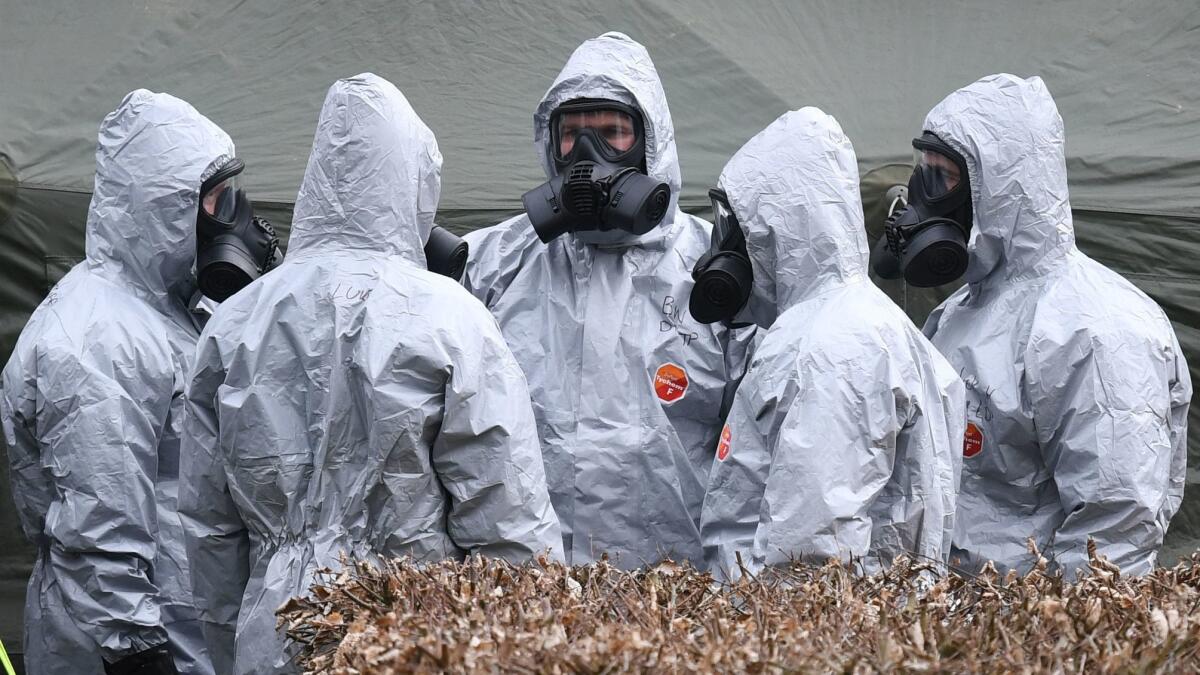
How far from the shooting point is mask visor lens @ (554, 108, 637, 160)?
12.7 ft

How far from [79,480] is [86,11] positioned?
88.0 inches

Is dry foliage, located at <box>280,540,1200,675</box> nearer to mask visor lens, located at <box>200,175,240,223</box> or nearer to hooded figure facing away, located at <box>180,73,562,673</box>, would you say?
hooded figure facing away, located at <box>180,73,562,673</box>

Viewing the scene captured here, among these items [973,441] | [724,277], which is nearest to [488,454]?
[724,277]

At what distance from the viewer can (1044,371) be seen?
3.54m

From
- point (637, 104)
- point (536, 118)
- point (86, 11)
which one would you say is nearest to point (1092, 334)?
point (637, 104)

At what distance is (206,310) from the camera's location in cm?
421

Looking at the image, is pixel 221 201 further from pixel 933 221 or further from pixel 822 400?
pixel 822 400

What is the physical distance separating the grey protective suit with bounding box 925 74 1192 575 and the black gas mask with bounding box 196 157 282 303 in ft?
5.71

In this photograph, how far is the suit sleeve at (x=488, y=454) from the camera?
9.55 feet

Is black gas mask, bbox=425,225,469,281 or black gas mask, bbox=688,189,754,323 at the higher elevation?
black gas mask, bbox=688,189,754,323

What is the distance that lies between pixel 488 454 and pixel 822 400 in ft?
2.06

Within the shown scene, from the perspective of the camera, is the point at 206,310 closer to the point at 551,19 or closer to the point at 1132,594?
the point at 551,19

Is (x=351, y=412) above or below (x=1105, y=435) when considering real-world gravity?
above

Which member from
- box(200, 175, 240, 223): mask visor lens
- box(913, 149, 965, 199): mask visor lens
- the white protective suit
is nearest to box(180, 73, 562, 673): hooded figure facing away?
the white protective suit
